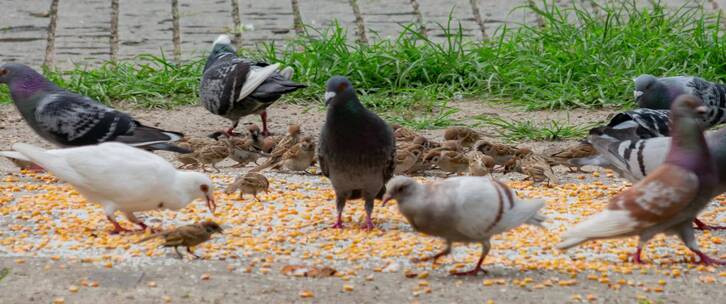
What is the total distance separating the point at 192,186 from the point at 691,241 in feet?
8.09

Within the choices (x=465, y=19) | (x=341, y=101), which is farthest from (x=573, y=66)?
(x=341, y=101)

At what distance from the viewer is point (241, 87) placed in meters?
9.39

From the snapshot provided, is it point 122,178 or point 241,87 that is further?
point 241,87

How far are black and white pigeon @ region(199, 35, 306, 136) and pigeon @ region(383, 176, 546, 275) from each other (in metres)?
3.89

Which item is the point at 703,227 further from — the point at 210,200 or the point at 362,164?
the point at 210,200

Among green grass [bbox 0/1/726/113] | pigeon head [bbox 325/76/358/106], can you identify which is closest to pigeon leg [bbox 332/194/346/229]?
pigeon head [bbox 325/76/358/106]

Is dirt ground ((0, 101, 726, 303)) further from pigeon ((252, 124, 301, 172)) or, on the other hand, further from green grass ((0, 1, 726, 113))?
green grass ((0, 1, 726, 113))

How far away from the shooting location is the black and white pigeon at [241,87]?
30.8 feet

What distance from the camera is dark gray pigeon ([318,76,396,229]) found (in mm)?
6465

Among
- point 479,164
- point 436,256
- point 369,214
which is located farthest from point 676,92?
point 436,256

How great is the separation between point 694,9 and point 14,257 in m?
8.70

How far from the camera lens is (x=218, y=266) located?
5727mm

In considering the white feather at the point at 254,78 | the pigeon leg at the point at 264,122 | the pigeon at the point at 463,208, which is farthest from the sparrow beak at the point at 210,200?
the pigeon leg at the point at 264,122

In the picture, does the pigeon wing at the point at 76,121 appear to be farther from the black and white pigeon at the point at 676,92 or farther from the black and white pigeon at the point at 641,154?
the black and white pigeon at the point at 676,92
